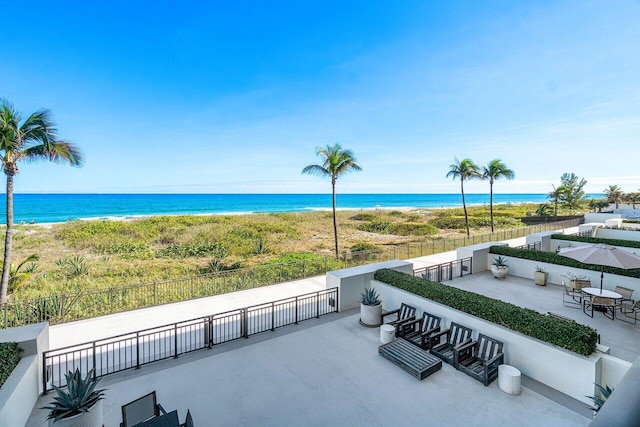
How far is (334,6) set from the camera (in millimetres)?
13922

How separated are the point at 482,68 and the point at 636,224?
1964 centimetres

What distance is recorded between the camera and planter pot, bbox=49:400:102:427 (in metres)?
3.96

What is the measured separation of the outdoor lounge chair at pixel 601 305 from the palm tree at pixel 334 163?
11.5 meters

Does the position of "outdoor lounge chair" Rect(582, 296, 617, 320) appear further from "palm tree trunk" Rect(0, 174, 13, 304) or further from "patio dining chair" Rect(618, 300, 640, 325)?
"palm tree trunk" Rect(0, 174, 13, 304)

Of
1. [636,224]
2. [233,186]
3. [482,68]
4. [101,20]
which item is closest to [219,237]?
[101,20]

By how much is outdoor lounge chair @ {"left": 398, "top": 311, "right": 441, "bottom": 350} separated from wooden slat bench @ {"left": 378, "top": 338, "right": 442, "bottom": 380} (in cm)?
32

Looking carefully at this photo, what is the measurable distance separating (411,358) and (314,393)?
222cm

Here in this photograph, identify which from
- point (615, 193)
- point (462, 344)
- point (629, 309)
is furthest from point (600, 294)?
point (615, 193)

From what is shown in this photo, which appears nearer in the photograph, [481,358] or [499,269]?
[481,358]

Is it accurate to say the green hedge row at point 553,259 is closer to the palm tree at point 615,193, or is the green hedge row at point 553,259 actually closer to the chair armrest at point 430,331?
the chair armrest at point 430,331

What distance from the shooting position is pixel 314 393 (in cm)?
543

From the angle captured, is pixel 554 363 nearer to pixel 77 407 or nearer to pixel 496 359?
pixel 496 359

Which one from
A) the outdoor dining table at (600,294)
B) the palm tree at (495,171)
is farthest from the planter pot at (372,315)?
the palm tree at (495,171)

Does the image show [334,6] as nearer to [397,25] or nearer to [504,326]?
[397,25]
